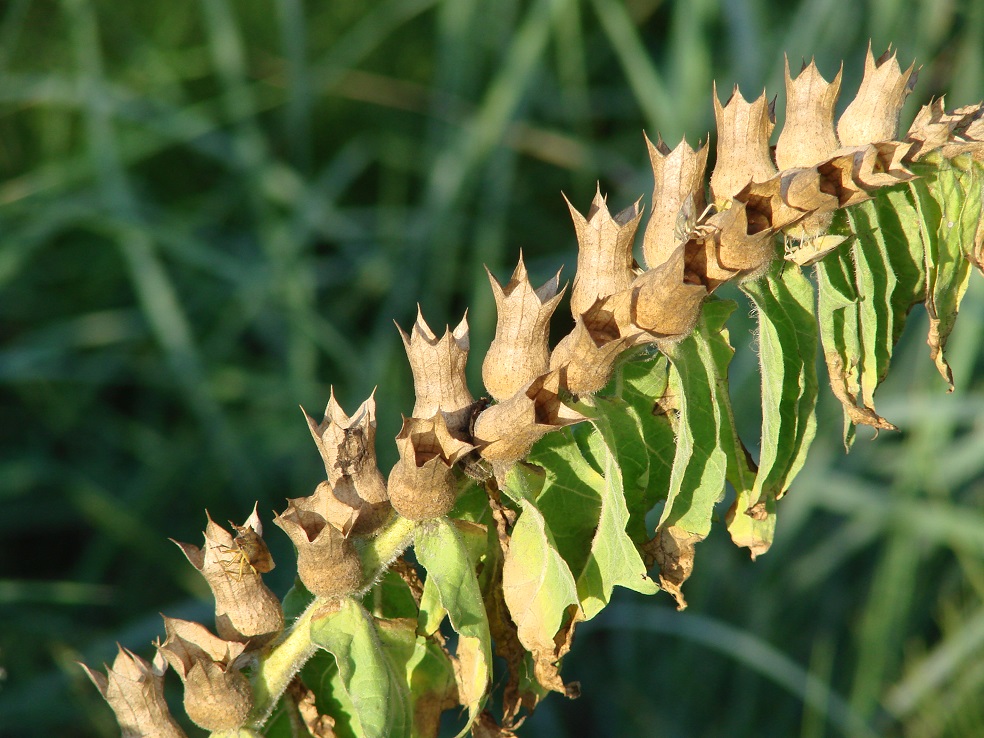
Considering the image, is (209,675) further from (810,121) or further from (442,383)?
(810,121)

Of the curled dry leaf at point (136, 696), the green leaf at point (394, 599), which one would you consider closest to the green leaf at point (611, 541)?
the green leaf at point (394, 599)

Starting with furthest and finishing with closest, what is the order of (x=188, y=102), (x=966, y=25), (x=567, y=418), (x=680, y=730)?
(x=188, y=102) → (x=966, y=25) → (x=680, y=730) → (x=567, y=418)

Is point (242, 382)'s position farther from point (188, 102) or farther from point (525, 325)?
point (525, 325)

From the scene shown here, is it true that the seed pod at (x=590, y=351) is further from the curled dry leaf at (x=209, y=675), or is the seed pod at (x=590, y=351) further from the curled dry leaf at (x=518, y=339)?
the curled dry leaf at (x=209, y=675)

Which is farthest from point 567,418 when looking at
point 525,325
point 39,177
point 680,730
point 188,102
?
point 188,102

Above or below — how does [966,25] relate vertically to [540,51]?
below

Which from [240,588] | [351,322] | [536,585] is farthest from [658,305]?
[351,322]

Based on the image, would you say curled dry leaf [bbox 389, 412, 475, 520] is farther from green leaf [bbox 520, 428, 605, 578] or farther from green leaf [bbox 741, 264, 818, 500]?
green leaf [bbox 741, 264, 818, 500]
